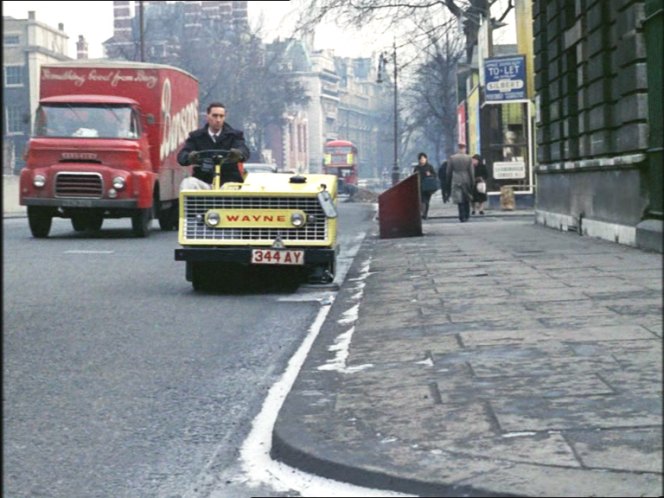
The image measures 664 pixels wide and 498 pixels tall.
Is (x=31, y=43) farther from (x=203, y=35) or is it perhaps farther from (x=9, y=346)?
(x=9, y=346)

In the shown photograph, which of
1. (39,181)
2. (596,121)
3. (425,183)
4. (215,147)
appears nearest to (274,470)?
(215,147)

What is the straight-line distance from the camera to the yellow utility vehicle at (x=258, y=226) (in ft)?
40.7

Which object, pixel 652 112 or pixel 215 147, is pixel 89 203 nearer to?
pixel 215 147

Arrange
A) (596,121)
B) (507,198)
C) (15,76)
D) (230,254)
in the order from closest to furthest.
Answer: (230,254) → (596,121) → (507,198) → (15,76)

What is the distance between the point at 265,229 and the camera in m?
12.5

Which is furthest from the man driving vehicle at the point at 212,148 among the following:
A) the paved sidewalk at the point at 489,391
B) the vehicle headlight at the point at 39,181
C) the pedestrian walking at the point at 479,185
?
the pedestrian walking at the point at 479,185

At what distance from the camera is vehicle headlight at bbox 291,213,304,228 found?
40.7ft

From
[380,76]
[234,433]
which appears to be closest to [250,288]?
[234,433]

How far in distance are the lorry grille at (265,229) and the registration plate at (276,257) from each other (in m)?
0.13

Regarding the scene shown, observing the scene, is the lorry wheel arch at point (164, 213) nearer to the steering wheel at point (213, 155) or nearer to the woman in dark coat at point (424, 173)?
the woman in dark coat at point (424, 173)

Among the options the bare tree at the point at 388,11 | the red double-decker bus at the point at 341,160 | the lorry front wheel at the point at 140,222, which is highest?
the bare tree at the point at 388,11

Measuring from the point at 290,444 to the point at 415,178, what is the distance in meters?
16.7

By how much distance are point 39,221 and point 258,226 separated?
38.4ft

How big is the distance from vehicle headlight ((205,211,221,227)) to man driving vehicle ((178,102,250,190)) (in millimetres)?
401
